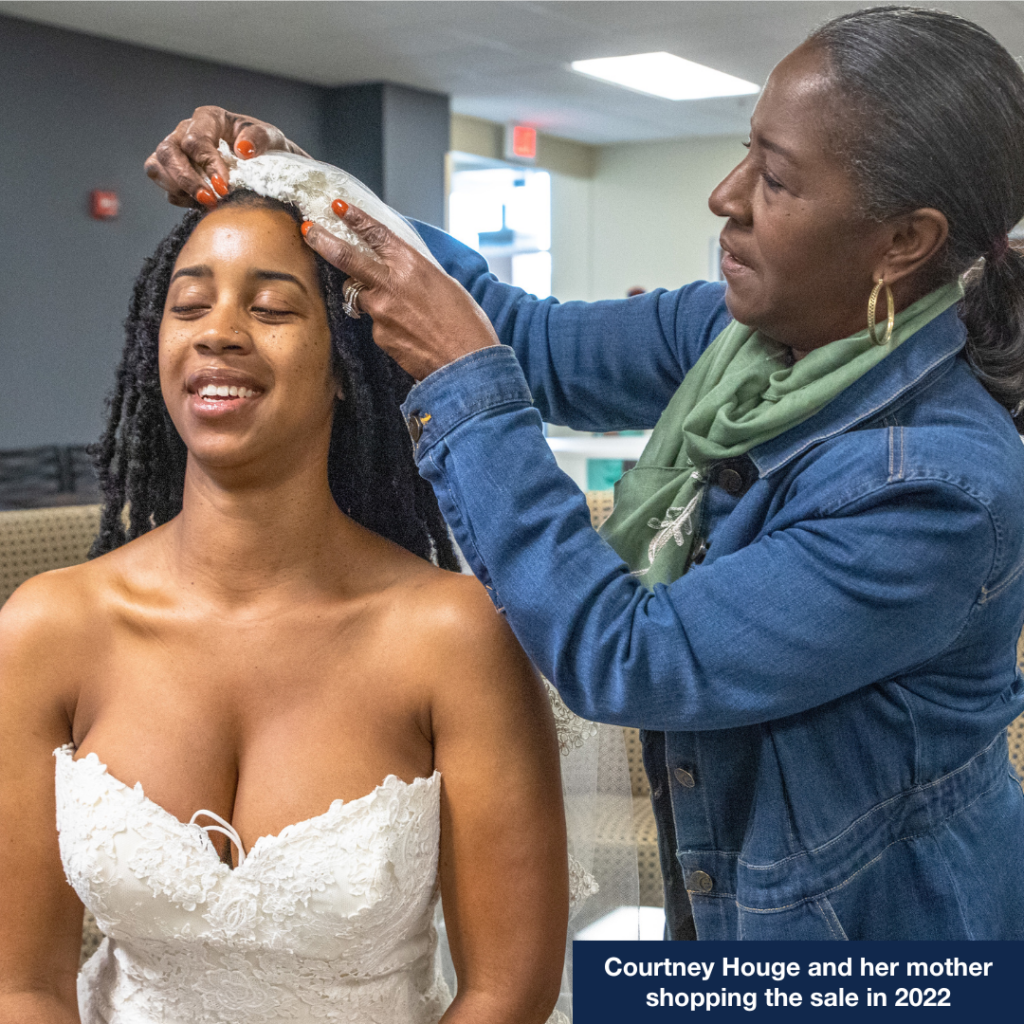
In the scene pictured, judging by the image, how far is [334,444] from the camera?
1416mm

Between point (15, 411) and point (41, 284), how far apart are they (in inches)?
27.0

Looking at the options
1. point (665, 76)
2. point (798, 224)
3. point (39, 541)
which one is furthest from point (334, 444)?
point (665, 76)

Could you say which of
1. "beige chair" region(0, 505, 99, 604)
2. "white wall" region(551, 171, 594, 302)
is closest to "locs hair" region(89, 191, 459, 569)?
"beige chair" region(0, 505, 99, 604)

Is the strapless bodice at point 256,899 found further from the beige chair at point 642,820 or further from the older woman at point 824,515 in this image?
the beige chair at point 642,820

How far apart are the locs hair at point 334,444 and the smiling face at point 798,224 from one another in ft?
1.44

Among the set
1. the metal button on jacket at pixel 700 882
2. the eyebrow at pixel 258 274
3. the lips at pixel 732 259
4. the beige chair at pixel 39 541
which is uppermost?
the lips at pixel 732 259

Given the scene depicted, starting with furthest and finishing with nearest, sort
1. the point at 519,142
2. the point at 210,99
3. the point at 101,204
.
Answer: the point at 519,142
the point at 210,99
the point at 101,204

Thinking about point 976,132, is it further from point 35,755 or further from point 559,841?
point 35,755

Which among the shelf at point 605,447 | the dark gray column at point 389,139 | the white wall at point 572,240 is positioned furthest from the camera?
the white wall at point 572,240

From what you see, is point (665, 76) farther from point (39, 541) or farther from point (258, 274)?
point (258, 274)

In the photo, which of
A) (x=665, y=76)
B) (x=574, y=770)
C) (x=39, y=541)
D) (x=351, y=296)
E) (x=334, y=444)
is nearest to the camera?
(x=351, y=296)

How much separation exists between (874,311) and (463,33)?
20.1 feet

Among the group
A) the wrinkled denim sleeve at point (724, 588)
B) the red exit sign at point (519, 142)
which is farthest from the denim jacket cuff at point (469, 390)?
the red exit sign at point (519, 142)

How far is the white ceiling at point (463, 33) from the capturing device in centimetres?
606
